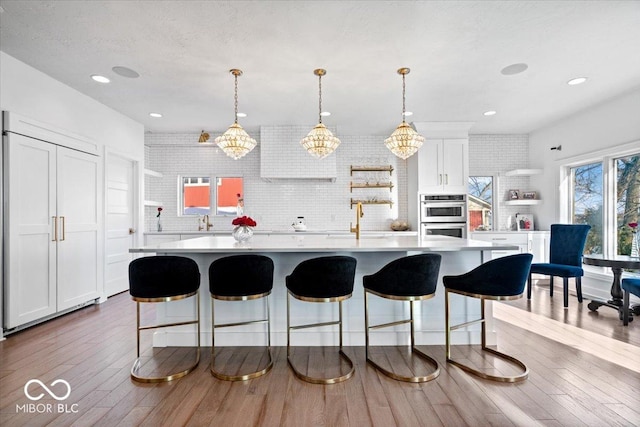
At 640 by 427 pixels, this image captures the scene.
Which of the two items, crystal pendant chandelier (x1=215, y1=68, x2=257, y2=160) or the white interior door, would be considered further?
the white interior door

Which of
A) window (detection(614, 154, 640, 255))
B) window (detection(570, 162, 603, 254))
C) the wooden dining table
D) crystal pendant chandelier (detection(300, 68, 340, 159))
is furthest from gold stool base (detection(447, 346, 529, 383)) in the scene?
window (detection(570, 162, 603, 254))

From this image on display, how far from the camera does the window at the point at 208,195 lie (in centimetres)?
656

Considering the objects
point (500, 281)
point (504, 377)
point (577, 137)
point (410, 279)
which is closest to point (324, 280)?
point (410, 279)

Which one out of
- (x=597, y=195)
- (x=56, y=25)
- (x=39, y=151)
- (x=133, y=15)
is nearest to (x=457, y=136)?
(x=597, y=195)

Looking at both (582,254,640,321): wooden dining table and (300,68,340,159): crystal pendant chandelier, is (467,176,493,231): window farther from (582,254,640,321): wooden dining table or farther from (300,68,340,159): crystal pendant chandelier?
(300,68,340,159): crystal pendant chandelier

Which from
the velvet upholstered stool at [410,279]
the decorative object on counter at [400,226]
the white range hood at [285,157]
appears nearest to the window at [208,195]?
the white range hood at [285,157]

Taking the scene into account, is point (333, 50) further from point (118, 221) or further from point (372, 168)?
point (118, 221)

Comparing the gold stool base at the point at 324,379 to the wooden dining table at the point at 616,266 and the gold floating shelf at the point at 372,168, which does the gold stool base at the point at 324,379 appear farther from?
the gold floating shelf at the point at 372,168

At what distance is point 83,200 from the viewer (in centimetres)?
430

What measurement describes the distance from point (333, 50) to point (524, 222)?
5.14 meters

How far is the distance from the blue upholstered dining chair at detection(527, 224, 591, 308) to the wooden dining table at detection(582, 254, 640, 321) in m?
0.34

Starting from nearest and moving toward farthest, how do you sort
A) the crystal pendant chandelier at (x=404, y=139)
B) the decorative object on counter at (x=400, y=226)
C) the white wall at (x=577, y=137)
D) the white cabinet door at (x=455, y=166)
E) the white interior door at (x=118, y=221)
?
the crystal pendant chandelier at (x=404, y=139)
the white wall at (x=577, y=137)
the white interior door at (x=118, y=221)
the white cabinet door at (x=455, y=166)
the decorative object on counter at (x=400, y=226)

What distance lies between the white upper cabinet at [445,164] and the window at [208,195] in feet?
11.6

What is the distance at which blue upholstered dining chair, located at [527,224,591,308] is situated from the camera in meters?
4.19
